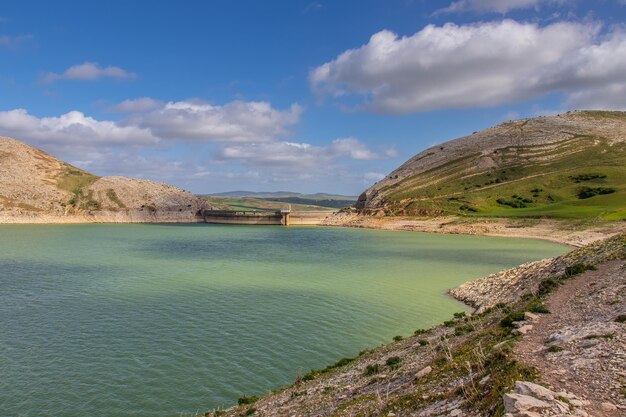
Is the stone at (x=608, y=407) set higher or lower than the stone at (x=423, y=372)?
higher

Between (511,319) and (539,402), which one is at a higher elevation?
(539,402)

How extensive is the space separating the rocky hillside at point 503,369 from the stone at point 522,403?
1.0 inches

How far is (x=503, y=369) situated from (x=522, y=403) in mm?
3065

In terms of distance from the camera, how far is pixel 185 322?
107ft

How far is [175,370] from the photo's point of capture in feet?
77.0

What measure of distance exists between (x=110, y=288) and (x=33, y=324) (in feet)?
44.6

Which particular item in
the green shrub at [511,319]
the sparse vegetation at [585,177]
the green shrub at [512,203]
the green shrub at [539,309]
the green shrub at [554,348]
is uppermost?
the sparse vegetation at [585,177]

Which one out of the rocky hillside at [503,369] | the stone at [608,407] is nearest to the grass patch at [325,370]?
the rocky hillside at [503,369]

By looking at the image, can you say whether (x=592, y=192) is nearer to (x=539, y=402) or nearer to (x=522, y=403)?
(x=539, y=402)

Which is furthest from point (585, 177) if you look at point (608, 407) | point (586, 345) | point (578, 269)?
point (608, 407)

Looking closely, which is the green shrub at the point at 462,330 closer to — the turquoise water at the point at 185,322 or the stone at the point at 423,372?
the turquoise water at the point at 185,322

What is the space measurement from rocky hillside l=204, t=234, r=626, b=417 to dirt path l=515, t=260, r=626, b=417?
0.10 feet

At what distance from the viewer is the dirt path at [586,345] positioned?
11.8 metres

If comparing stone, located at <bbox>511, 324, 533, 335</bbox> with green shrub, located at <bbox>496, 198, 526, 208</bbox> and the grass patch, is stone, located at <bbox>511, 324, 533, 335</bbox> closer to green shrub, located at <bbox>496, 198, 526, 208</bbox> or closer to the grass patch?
the grass patch
